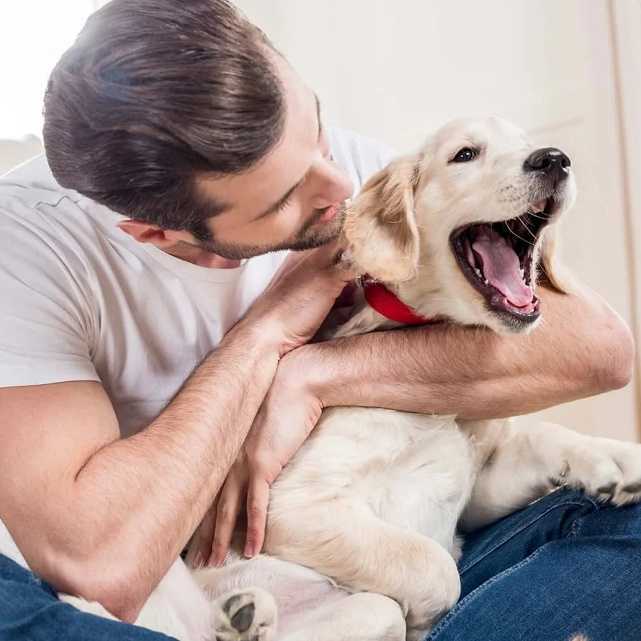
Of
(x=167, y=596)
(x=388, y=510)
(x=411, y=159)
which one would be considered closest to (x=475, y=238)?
(x=411, y=159)

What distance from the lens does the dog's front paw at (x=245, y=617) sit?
1.01 meters

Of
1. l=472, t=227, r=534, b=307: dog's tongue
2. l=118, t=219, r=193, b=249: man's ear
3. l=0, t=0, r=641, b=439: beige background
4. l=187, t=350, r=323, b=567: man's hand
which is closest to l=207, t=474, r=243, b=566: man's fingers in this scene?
l=187, t=350, r=323, b=567: man's hand

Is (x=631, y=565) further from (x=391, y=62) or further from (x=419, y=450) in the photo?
(x=391, y=62)

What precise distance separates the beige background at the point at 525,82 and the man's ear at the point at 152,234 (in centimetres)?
84

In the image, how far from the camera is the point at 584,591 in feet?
3.59

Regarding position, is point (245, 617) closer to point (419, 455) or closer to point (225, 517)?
point (225, 517)

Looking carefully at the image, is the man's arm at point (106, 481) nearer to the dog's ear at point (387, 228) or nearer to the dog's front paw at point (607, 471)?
the dog's ear at point (387, 228)

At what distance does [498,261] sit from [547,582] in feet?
1.47

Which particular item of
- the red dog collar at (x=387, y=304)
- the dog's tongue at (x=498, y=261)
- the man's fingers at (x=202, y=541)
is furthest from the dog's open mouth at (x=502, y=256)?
the man's fingers at (x=202, y=541)

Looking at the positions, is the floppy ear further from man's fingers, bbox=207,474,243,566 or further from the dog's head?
man's fingers, bbox=207,474,243,566

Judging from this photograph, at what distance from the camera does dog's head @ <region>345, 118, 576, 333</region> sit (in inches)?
46.3

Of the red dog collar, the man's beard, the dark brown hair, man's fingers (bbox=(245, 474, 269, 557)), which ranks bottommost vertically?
man's fingers (bbox=(245, 474, 269, 557))

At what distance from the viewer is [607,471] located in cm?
118

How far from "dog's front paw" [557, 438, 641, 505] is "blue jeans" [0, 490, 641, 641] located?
0.02 m
